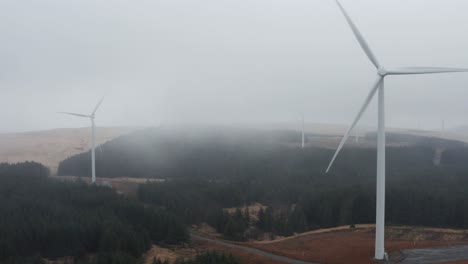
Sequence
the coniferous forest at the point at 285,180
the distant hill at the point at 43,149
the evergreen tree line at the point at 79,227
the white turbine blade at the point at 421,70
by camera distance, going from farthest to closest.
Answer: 1. the distant hill at the point at 43,149
2. the coniferous forest at the point at 285,180
3. the evergreen tree line at the point at 79,227
4. the white turbine blade at the point at 421,70

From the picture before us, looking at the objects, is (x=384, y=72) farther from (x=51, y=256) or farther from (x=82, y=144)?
(x=82, y=144)

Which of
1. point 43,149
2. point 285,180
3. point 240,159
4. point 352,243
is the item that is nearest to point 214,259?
point 352,243

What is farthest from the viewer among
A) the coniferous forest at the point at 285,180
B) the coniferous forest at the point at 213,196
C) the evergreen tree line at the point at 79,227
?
the coniferous forest at the point at 285,180

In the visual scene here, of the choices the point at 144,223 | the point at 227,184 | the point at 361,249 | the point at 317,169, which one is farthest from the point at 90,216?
the point at 317,169

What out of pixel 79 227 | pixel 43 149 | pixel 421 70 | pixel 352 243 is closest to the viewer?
pixel 421 70

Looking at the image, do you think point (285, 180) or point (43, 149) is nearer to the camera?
point (285, 180)

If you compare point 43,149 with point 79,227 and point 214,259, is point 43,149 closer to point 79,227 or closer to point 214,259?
point 79,227

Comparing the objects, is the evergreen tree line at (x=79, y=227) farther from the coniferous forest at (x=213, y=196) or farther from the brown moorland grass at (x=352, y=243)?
the brown moorland grass at (x=352, y=243)

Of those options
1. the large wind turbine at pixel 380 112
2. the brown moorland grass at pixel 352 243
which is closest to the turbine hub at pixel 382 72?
the large wind turbine at pixel 380 112

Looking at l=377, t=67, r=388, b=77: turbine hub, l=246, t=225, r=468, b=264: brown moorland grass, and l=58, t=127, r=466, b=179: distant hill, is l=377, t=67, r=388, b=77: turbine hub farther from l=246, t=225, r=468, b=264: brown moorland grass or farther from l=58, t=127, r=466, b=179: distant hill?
l=58, t=127, r=466, b=179: distant hill
